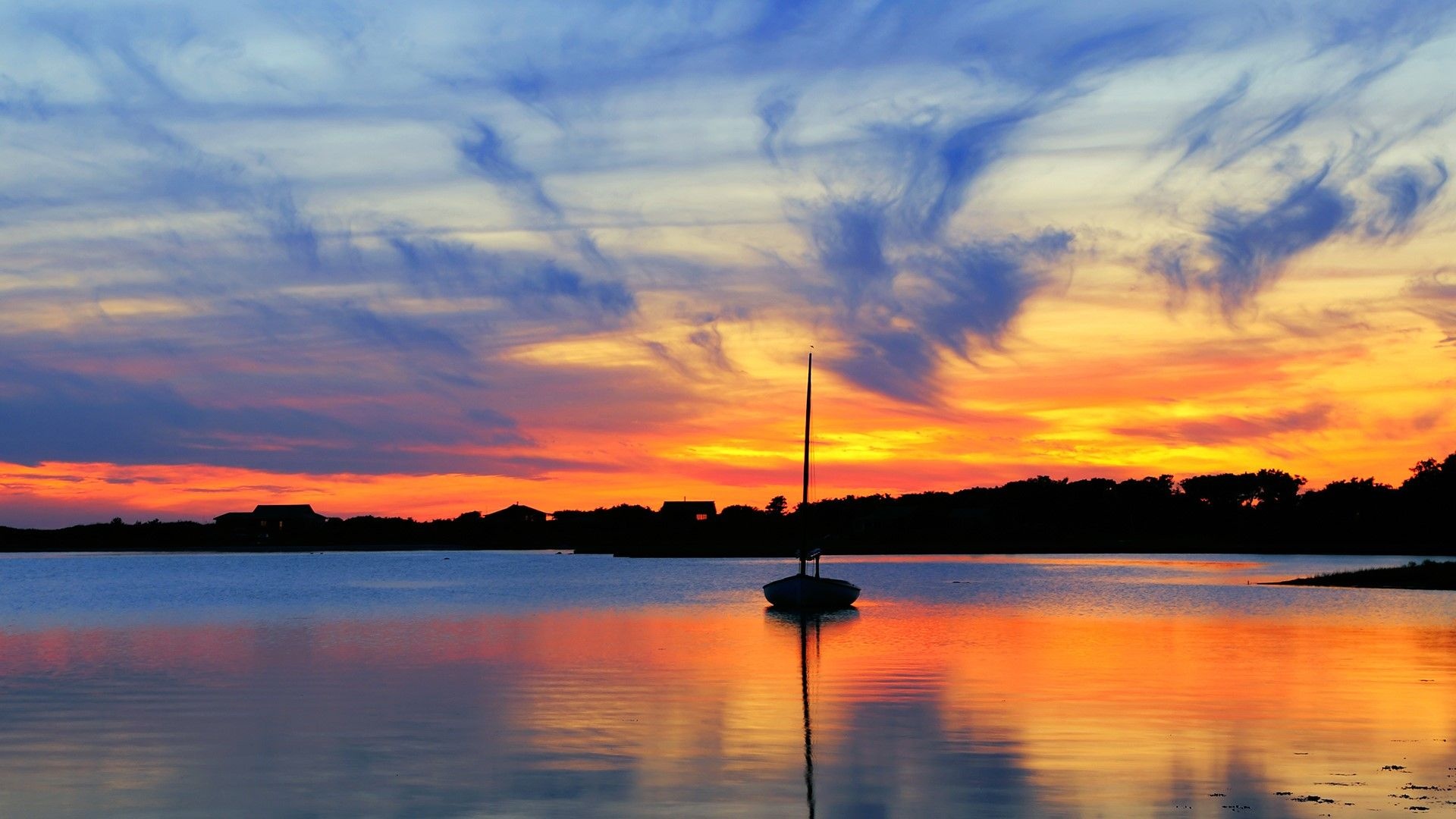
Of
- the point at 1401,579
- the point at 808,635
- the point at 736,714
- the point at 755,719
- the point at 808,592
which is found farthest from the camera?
the point at 1401,579

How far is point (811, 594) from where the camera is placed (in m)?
62.6

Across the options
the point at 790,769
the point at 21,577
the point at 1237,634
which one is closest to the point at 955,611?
the point at 1237,634

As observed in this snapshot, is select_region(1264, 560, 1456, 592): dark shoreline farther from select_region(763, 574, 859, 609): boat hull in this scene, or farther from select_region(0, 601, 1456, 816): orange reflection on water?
select_region(763, 574, 859, 609): boat hull

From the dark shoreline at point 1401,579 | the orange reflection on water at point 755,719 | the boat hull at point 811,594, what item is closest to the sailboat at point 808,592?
the boat hull at point 811,594

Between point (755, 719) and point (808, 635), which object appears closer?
point (755, 719)

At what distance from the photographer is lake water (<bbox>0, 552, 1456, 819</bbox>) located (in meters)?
18.5

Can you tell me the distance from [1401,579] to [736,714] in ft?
213

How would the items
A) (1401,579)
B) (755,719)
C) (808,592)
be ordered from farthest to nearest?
1. (1401,579)
2. (808,592)
3. (755,719)

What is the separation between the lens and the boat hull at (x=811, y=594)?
62.5 m

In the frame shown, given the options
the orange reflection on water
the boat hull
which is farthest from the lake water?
the boat hull

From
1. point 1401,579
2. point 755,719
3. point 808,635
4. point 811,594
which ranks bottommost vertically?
point 755,719

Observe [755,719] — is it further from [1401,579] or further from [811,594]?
[1401,579]

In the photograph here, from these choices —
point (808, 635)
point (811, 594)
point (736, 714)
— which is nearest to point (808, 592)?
point (811, 594)

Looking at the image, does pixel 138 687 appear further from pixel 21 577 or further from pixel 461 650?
pixel 21 577
